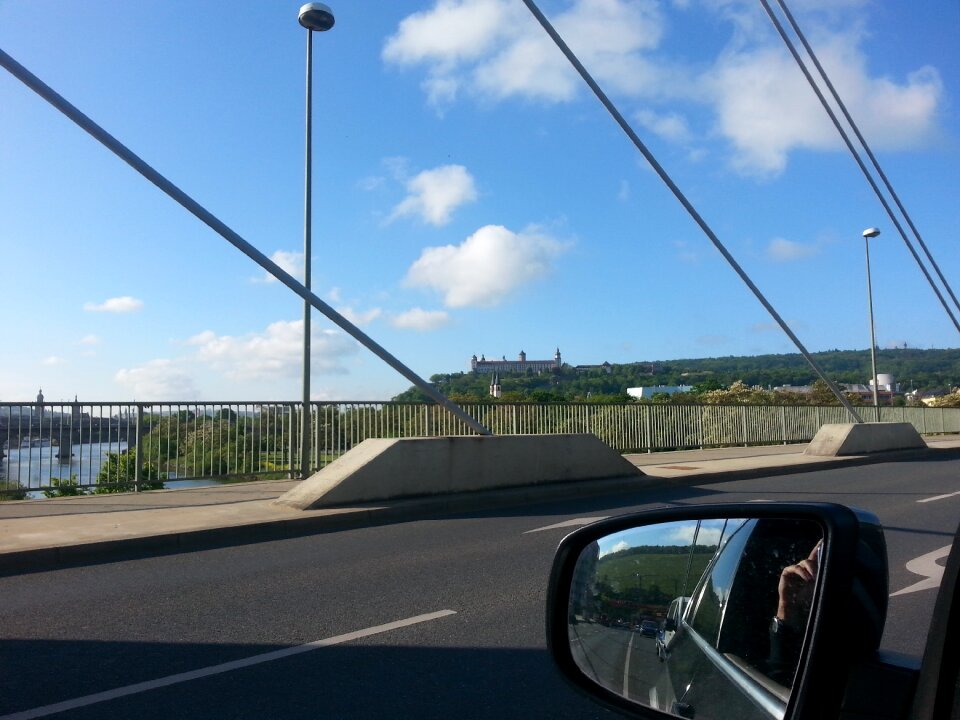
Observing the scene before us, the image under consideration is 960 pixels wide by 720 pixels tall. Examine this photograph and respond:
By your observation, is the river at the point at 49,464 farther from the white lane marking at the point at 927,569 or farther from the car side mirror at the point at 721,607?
the car side mirror at the point at 721,607

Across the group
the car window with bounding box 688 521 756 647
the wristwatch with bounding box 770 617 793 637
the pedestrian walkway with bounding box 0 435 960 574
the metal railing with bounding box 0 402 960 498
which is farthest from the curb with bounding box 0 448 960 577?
the wristwatch with bounding box 770 617 793 637

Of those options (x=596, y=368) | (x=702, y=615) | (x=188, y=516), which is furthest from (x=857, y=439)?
(x=596, y=368)

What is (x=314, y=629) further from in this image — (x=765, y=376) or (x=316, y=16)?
(x=765, y=376)

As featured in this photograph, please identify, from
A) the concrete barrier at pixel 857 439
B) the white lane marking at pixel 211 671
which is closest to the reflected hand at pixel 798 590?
the white lane marking at pixel 211 671

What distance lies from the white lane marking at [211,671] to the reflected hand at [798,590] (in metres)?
4.00

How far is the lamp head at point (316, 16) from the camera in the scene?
1417 centimetres

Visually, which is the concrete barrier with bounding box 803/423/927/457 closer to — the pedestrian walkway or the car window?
the pedestrian walkway

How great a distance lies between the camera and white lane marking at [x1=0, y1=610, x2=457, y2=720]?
4461 mm

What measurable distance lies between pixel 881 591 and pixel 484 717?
2964mm

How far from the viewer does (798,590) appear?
1831 mm

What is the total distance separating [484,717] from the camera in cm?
429

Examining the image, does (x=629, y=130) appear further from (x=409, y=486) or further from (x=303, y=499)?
(x=303, y=499)

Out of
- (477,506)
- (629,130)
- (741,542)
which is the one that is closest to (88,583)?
(477,506)

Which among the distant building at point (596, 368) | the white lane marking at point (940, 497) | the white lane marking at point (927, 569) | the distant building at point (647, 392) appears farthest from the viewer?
the distant building at point (596, 368)
